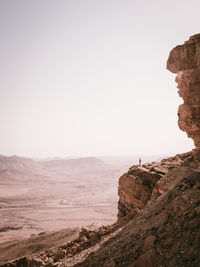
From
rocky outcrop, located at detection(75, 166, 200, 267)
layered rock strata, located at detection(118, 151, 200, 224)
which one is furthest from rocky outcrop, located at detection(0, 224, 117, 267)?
rocky outcrop, located at detection(75, 166, 200, 267)

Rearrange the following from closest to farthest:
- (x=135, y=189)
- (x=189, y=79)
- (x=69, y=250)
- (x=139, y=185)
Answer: (x=189, y=79) → (x=69, y=250) → (x=139, y=185) → (x=135, y=189)

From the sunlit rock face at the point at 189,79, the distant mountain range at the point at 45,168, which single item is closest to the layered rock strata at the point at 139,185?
the sunlit rock face at the point at 189,79

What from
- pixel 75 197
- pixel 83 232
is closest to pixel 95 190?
pixel 75 197

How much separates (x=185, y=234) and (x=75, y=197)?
49.0 m

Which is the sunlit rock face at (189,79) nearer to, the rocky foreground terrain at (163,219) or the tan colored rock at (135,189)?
the rocky foreground terrain at (163,219)

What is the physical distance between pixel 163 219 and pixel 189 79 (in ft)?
20.5

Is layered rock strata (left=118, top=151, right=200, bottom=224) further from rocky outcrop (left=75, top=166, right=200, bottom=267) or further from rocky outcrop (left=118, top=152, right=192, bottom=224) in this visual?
rocky outcrop (left=75, top=166, right=200, bottom=267)

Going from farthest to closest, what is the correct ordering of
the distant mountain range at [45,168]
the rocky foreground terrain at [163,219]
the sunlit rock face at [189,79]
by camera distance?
the distant mountain range at [45,168], the sunlit rock face at [189,79], the rocky foreground terrain at [163,219]

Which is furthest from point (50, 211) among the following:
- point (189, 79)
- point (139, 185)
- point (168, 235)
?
point (168, 235)

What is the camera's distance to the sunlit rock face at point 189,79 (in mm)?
9523

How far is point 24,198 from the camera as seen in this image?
A: 47.7 metres

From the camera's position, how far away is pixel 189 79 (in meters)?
9.65

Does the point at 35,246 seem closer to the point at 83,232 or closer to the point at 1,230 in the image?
the point at 83,232

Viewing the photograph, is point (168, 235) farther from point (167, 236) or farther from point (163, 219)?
point (163, 219)
